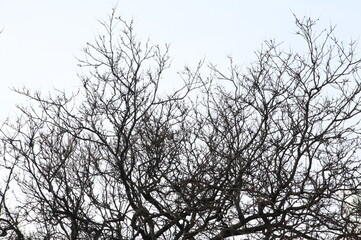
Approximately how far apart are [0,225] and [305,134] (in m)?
4.65

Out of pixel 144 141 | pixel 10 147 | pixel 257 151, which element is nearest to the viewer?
pixel 257 151

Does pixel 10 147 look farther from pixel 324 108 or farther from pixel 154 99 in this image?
pixel 324 108

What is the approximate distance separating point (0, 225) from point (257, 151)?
3958mm

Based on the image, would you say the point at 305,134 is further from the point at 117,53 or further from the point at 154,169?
the point at 117,53

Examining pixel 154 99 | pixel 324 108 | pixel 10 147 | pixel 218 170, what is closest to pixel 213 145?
pixel 218 170

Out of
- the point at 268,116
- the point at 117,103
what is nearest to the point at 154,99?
the point at 117,103

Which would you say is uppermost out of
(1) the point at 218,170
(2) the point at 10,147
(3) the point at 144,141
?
(2) the point at 10,147

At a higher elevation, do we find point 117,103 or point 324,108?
point 117,103

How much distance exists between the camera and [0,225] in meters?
8.72

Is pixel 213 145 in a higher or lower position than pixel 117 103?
lower

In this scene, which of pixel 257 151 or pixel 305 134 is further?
pixel 257 151

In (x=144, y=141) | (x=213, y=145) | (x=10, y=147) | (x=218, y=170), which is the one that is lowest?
(x=218, y=170)

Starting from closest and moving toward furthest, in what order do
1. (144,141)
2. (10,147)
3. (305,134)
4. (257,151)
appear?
1. (305,134)
2. (257,151)
3. (144,141)
4. (10,147)

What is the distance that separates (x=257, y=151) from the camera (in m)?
7.78
